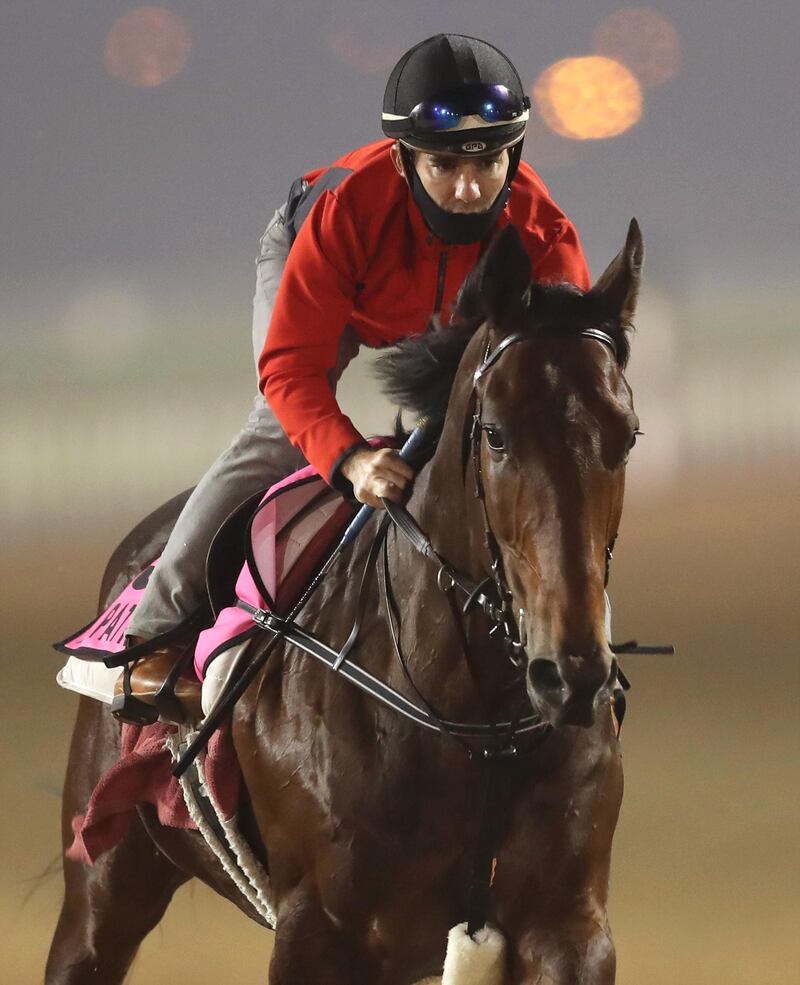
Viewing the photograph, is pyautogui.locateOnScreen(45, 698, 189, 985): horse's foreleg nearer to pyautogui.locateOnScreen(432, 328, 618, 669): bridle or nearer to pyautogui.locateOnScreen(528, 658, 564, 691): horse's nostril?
pyautogui.locateOnScreen(432, 328, 618, 669): bridle

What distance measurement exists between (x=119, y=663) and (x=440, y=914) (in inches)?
35.8

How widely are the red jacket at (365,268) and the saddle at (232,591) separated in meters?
0.18

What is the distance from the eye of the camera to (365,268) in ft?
8.64

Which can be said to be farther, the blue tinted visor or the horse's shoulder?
the horse's shoulder

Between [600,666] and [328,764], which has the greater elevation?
[600,666]

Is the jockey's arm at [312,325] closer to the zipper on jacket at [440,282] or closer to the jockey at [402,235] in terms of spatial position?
the jockey at [402,235]

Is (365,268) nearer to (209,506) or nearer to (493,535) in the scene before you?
(209,506)

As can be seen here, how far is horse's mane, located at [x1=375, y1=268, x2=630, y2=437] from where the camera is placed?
2.13m

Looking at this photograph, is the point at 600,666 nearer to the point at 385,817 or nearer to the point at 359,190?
the point at 385,817

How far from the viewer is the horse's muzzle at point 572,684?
1898 millimetres

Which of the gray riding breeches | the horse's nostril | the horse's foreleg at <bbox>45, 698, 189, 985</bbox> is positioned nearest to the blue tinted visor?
the gray riding breeches

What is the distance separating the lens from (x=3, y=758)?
5.55 metres

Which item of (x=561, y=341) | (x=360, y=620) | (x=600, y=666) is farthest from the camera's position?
(x=360, y=620)

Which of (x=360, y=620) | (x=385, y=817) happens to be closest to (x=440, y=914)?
(x=385, y=817)
